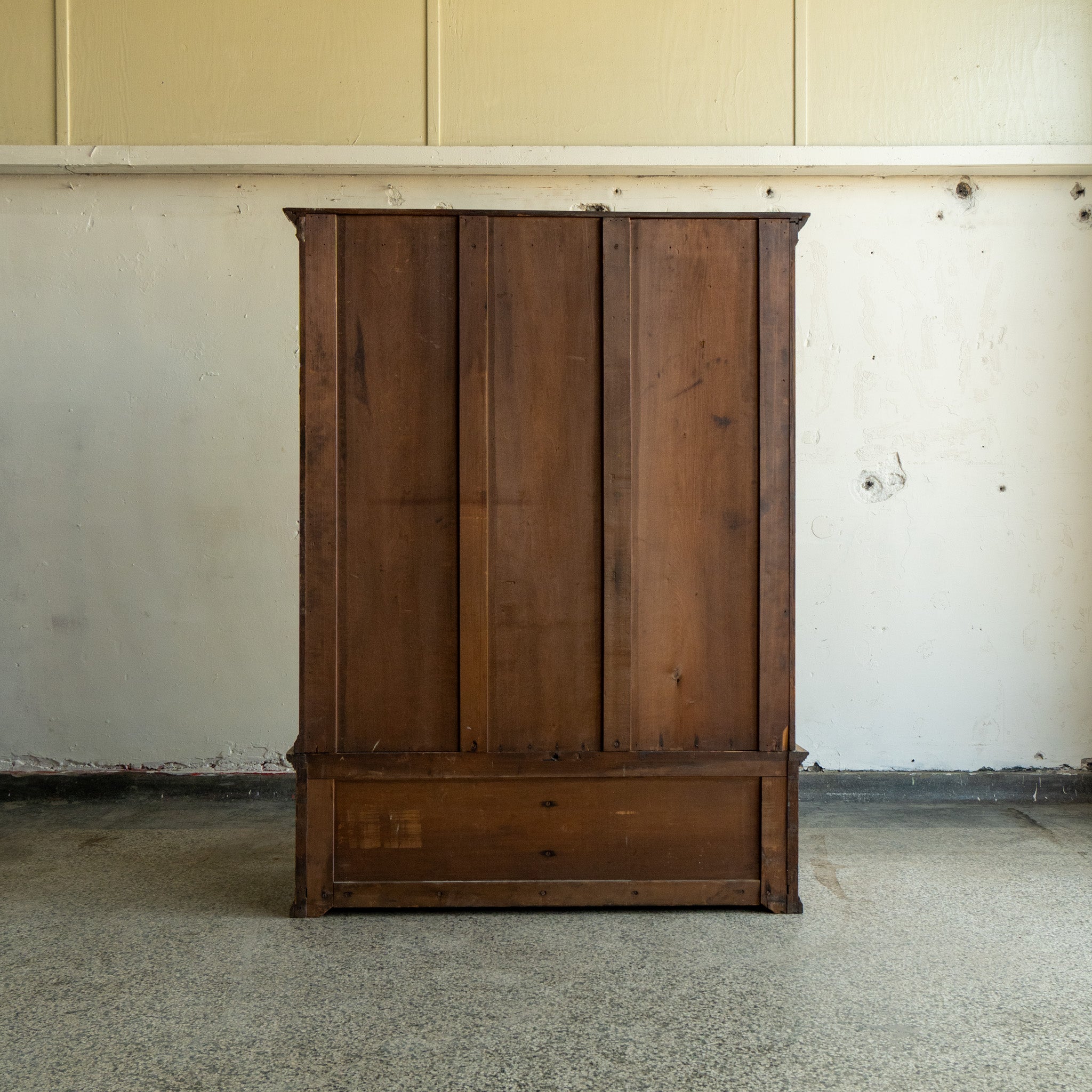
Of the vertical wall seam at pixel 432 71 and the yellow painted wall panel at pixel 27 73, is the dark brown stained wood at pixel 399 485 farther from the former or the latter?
the yellow painted wall panel at pixel 27 73

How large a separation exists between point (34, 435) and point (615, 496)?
3004mm

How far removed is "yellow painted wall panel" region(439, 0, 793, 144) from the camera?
414cm

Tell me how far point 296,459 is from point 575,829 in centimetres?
228

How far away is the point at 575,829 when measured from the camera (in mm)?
2959

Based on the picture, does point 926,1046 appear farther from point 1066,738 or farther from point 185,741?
point 185,741

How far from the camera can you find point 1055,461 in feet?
14.1

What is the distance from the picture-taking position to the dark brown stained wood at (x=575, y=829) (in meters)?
2.95

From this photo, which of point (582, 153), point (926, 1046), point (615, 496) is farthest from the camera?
point (582, 153)

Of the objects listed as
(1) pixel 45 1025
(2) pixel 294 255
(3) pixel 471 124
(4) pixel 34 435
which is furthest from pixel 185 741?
(3) pixel 471 124

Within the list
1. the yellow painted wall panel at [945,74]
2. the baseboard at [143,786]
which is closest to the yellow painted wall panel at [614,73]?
the yellow painted wall panel at [945,74]

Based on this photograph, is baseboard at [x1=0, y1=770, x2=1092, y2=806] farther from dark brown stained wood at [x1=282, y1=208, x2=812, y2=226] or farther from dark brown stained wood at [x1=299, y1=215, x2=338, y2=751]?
dark brown stained wood at [x1=282, y1=208, x2=812, y2=226]

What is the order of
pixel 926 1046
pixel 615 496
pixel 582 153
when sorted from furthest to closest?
pixel 582 153
pixel 615 496
pixel 926 1046

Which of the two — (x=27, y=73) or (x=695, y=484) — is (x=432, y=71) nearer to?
(x=27, y=73)

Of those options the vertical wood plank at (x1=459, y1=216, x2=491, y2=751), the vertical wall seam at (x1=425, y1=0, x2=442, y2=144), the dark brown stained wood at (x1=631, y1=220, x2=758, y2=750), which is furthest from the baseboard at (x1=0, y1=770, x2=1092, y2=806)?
the vertical wall seam at (x1=425, y1=0, x2=442, y2=144)
